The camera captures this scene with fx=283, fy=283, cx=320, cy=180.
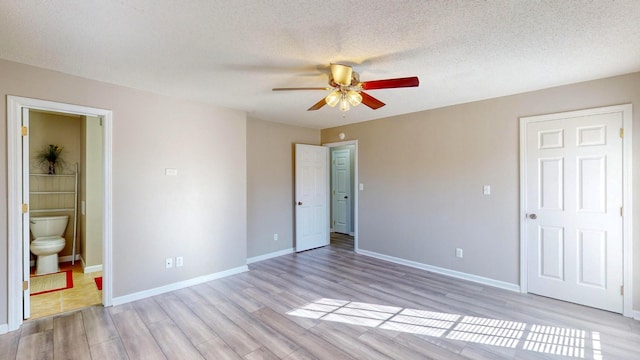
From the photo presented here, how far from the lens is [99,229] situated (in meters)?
4.25

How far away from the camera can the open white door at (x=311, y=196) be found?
5.33 meters

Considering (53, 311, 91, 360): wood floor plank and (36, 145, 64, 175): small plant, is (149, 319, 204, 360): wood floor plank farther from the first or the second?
(36, 145, 64, 175): small plant

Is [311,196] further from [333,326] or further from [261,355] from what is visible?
[261,355]

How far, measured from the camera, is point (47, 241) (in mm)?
3977

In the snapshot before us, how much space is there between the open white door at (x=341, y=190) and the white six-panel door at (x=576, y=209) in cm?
415

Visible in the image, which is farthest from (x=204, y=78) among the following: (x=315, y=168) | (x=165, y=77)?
(x=315, y=168)

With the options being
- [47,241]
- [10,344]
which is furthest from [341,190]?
[10,344]

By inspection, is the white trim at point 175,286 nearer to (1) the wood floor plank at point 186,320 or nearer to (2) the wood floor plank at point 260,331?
(1) the wood floor plank at point 186,320

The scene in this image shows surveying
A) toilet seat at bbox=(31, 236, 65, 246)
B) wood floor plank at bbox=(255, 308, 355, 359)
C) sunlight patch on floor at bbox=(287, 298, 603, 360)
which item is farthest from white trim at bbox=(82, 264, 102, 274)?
sunlight patch on floor at bbox=(287, 298, 603, 360)

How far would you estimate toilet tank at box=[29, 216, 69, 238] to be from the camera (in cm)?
410

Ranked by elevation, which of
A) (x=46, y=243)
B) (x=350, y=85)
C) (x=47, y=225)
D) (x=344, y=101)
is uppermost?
(x=350, y=85)

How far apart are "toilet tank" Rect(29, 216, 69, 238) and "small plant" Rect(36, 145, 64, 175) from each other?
737mm

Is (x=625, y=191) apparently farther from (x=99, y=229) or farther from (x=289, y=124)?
(x=99, y=229)

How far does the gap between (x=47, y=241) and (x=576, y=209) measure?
22.1ft
